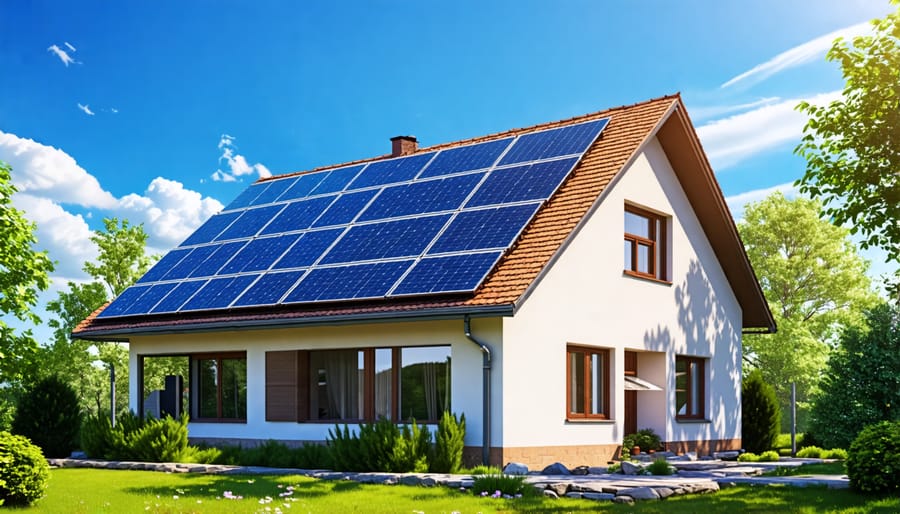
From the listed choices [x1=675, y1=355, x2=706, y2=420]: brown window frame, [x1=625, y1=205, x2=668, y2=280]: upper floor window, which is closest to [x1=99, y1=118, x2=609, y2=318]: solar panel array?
[x1=625, y1=205, x2=668, y2=280]: upper floor window

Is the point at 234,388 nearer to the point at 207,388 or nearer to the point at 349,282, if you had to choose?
the point at 207,388

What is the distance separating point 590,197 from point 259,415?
8.38 metres

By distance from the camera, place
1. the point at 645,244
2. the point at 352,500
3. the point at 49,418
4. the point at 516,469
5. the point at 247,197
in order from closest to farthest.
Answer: the point at 352,500 < the point at 516,469 < the point at 645,244 < the point at 49,418 < the point at 247,197

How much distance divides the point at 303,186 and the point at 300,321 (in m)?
7.95

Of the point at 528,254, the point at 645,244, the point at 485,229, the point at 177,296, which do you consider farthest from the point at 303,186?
the point at 528,254

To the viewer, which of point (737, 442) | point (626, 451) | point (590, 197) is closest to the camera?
point (590, 197)

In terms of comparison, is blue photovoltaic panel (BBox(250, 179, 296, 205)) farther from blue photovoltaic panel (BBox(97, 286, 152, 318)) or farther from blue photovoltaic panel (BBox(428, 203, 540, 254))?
blue photovoltaic panel (BBox(428, 203, 540, 254))

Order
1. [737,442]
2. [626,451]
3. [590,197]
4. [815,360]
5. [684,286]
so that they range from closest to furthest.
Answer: [590,197] < [626,451] < [684,286] < [737,442] < [815,360]

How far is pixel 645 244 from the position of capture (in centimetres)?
2308

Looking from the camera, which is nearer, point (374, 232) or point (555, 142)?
point (374, 232)

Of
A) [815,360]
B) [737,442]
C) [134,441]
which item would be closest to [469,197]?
[134,441]

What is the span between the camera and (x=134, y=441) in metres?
20.7

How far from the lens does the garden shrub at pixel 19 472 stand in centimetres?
1383

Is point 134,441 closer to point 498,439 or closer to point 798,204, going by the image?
point 498,439
